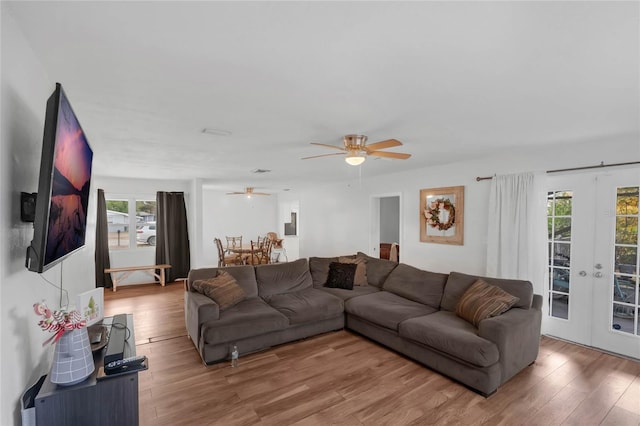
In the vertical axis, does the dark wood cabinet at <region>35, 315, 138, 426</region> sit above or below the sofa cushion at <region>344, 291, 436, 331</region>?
above

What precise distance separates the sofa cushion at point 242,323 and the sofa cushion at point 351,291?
3.36 feet

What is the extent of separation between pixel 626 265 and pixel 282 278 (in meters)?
4.06

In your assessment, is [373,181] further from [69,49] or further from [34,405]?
[34,405]

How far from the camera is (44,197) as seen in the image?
3.94ft

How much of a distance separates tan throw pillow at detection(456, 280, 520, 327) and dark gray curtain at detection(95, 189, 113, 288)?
6.90 metres

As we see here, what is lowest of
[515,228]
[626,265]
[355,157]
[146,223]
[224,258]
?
[224,258]

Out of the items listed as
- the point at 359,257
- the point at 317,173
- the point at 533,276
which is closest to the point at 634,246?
the point at 533,276

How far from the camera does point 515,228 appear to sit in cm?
395

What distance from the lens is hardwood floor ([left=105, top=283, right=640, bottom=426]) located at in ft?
7.55

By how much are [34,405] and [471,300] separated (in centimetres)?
341

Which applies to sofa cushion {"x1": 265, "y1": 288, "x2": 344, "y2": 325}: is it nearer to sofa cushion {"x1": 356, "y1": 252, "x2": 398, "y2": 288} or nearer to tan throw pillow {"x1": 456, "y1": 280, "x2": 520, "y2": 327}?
sofa cushion {"x1": 356, "y1": 252, "x2": 398, "y2": 288}

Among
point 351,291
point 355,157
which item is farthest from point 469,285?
point 355,157

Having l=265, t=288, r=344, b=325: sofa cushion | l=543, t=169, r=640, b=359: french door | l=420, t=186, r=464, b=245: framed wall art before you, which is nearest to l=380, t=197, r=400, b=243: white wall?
l=420, t=186, r=464, b=245: framed wall art

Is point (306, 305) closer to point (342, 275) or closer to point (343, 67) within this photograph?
point (342, 275)
